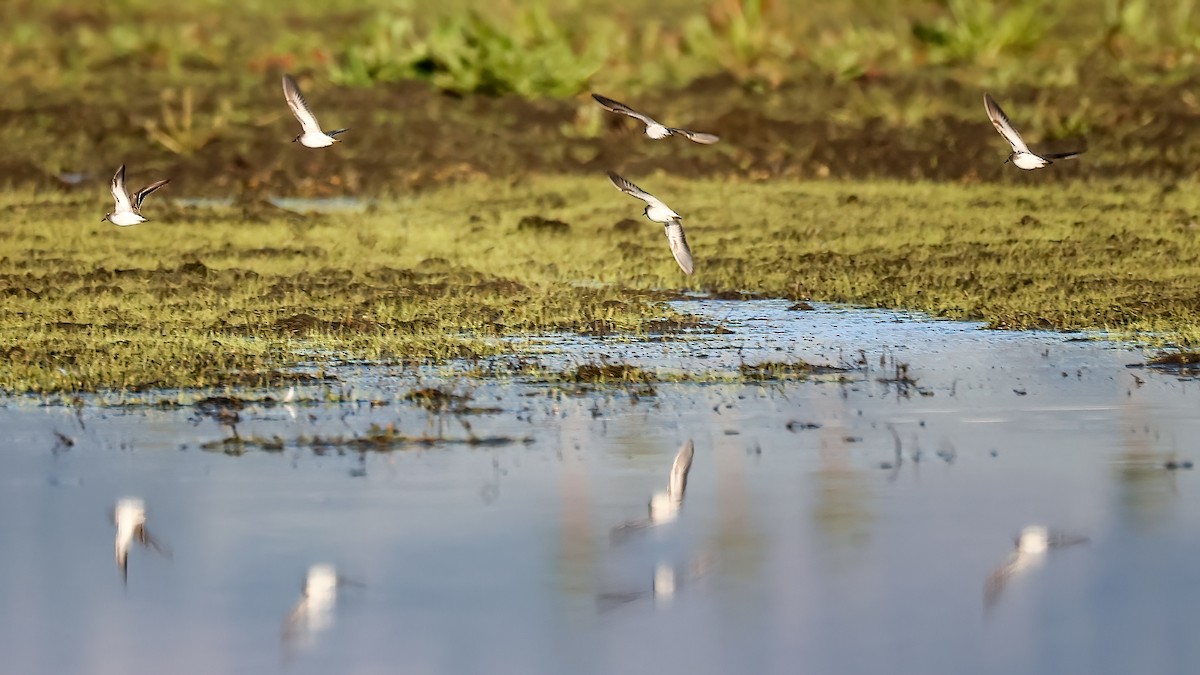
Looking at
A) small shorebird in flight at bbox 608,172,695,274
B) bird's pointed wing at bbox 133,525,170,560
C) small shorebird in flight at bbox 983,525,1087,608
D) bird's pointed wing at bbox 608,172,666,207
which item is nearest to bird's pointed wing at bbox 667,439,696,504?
small shorebird in flight at bbox 983,525,1087,608

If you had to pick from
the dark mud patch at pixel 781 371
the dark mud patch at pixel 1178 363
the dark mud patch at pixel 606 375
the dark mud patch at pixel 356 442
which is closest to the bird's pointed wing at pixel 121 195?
the dark mud patch at pixel 606 375

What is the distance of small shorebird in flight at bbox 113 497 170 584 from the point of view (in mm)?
7828

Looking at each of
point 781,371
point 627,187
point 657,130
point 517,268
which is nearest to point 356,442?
point 781,371

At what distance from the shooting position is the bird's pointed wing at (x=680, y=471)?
29.5 ft

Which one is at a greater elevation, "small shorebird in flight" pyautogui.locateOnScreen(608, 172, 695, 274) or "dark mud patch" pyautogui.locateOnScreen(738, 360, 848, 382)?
"small shorebird in flight" pyautogui.locateOnScreen(608, 172, 695, 274)

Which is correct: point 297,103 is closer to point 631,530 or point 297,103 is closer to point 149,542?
point 149,542

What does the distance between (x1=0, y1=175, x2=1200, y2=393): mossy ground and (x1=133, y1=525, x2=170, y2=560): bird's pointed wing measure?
10.8 feet

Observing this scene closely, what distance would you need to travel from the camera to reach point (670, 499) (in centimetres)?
884

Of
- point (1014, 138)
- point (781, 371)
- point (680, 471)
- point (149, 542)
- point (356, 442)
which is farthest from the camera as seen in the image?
point (1014, 138)

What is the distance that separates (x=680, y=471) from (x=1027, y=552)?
1.92 metres

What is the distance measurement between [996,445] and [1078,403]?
1350mm

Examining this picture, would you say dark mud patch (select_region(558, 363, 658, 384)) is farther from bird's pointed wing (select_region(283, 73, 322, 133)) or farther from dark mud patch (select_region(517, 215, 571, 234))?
dark mud patch (select_region(517, 215, 571, 234))

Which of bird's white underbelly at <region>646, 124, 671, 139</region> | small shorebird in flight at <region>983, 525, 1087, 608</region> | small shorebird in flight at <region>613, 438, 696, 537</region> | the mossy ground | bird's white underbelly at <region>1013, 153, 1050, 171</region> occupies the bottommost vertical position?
small shorebird in flight at <region>983, 525, 1087, 608</region>

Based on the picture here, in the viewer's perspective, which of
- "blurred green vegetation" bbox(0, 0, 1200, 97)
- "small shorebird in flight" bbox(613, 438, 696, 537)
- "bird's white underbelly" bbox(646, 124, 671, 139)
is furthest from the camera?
"blurred green vegetation" bbox(0, 0, 1200, 97)
